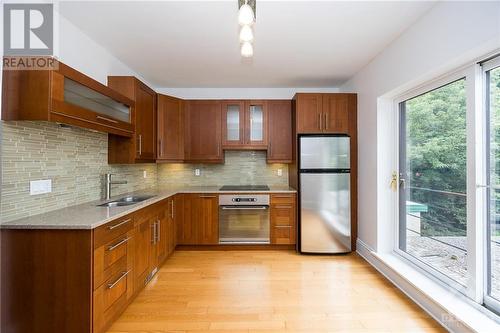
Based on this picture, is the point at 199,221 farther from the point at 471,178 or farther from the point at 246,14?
the point at 471,178

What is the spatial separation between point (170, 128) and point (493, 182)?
11.5 feet

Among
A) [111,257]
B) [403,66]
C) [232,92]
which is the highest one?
[232,92]

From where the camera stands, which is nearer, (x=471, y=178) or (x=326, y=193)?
(x=471, y=178)

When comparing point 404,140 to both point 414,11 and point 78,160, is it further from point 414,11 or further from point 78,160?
point 78,160

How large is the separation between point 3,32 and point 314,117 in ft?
10.6

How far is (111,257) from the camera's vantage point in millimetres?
1908

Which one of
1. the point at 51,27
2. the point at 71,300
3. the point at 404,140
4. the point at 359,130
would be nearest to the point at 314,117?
the point at 359,130

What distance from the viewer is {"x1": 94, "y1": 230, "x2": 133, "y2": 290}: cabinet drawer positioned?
174cm

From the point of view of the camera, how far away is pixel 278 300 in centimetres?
236

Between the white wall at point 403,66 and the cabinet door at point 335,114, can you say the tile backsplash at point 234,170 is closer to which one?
the cabinet door at point 335,114

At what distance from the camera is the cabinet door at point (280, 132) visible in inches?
156

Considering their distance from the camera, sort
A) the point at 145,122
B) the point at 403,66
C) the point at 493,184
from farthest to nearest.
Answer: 1. the point at 145,122
2. the point at 403,66
3. the point at 493,184

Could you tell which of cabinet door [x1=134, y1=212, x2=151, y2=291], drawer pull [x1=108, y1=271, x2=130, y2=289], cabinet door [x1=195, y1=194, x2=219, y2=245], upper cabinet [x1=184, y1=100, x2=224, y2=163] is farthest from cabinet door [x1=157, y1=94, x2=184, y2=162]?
drawer pull [x1=108, y1=271, x2=130, y2=289]

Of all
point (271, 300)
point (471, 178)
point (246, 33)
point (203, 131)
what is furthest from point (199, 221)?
point (471, 178)
